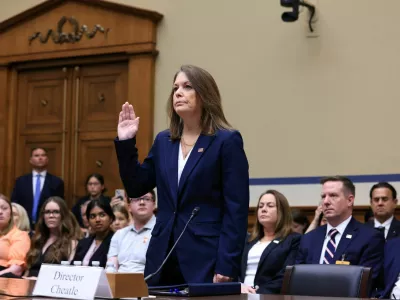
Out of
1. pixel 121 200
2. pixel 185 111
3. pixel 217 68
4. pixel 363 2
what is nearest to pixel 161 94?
pixel 217 68

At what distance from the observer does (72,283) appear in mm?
2158

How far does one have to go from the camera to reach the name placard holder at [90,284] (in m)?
2.10

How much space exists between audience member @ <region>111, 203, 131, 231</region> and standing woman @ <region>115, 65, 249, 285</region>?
3506 mm

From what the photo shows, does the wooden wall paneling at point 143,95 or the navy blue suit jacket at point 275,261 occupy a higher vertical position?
the wooden wall paneling at point 143,95

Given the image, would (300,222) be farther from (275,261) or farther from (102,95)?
(102,95)

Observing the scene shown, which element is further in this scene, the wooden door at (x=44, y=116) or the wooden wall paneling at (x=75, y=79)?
the wooden door at (x=44, y=116)

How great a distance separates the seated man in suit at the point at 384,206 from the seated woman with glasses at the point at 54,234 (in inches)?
91.2

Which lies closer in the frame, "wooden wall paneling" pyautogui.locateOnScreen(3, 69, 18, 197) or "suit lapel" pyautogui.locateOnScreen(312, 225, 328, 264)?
"suit lapel" pyautogui.locateOnScreen(312, 225, 328, 264)

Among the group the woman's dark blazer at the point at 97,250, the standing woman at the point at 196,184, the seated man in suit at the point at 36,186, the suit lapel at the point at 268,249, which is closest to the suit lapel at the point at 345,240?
the suit lapel at the point at 268,249

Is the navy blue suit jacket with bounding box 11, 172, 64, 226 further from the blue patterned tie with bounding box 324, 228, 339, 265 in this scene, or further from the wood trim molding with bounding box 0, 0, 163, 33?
the blue patterned tie with bounding box 324, 228, 339, 265

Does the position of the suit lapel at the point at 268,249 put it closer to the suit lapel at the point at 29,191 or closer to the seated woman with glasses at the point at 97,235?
the seated woman with glasses at the point at 97,235

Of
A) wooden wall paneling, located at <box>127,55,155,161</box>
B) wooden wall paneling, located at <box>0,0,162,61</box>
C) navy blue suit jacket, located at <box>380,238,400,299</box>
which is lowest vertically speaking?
navy blue suit jacket, located at <box>380,238,400,299</box>

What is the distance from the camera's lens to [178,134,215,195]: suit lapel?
303 cm

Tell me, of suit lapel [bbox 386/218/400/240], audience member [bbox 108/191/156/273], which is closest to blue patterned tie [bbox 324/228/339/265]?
audience member [bbox 108/191/156/273]
